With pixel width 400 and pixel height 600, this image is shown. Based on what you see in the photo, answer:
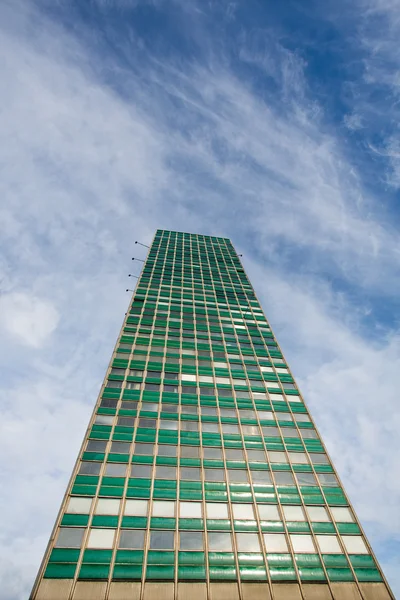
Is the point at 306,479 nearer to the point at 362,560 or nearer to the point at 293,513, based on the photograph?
the point at 293,513

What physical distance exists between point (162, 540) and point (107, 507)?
660cm

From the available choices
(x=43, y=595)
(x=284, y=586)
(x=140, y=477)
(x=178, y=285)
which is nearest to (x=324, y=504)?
(x=284, y=586)

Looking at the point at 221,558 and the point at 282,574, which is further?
the point at 221,558

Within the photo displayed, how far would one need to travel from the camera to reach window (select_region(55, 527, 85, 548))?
32375mm

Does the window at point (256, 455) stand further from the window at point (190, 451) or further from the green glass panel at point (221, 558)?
the green glass panel at point (221, 558)

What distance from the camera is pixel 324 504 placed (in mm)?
39719

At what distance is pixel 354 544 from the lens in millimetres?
35812

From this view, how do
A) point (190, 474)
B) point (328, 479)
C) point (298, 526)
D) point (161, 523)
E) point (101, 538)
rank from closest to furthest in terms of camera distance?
point (101, 538), point (161, 523), point (298, 526), point (190, 474), point (328, 479)

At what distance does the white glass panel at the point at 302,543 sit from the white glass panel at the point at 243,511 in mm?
4519

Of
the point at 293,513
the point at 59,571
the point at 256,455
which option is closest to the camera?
the point at 59,571

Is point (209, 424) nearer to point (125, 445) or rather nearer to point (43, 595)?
point (125, 445)

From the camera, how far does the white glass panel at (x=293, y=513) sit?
3784 centimetres

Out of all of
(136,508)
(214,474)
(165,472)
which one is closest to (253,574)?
(214,474)

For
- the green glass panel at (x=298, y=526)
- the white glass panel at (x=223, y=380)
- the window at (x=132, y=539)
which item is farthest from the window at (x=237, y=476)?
the white glass panel at (x=223, y=380)
